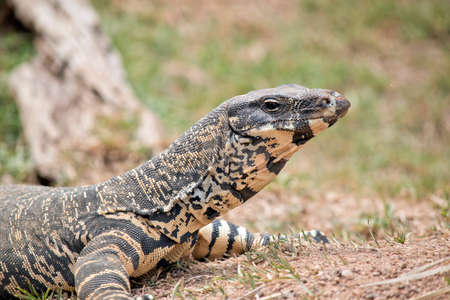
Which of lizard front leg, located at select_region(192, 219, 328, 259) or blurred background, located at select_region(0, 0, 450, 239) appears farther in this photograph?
blurred background, located at select_region(0, 0, 450, 239)

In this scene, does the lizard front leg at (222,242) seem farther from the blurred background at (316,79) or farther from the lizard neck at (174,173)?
the blurred background at (316,79)

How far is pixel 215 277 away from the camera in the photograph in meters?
4.50

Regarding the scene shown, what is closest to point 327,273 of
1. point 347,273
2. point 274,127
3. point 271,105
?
point 347,273

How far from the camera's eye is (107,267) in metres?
4.23

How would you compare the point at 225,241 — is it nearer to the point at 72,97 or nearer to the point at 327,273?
the point at 327,273

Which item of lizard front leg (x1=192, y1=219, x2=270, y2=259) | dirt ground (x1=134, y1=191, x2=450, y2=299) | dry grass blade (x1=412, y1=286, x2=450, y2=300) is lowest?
lizard front leg (x1=192, y1=219, x2=270, y2=259)

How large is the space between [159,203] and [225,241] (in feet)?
3.71

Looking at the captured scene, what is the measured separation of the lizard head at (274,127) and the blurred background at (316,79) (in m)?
2.84

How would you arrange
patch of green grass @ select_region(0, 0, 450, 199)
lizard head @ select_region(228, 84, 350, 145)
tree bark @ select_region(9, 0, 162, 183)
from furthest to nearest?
patch of green grass @ select_region(0, 0, 450, 199) < tree bark @ select_region(9, 0, 162, 183) < lizard head @ select_region(228, 84, 350, 145)

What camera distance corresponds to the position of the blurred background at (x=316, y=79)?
8.52m

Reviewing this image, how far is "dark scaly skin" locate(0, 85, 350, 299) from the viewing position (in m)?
4.38

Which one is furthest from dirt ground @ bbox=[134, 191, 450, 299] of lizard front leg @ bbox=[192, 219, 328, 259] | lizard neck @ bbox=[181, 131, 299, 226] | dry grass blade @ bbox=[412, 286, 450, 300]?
lizard neck @ bbox=[181, 131, 299, 226]

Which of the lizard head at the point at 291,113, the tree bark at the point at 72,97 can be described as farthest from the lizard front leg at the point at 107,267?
the tree bark at the point at 72,97

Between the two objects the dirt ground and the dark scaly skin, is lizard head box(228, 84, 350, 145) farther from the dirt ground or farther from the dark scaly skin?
the dirt ground
